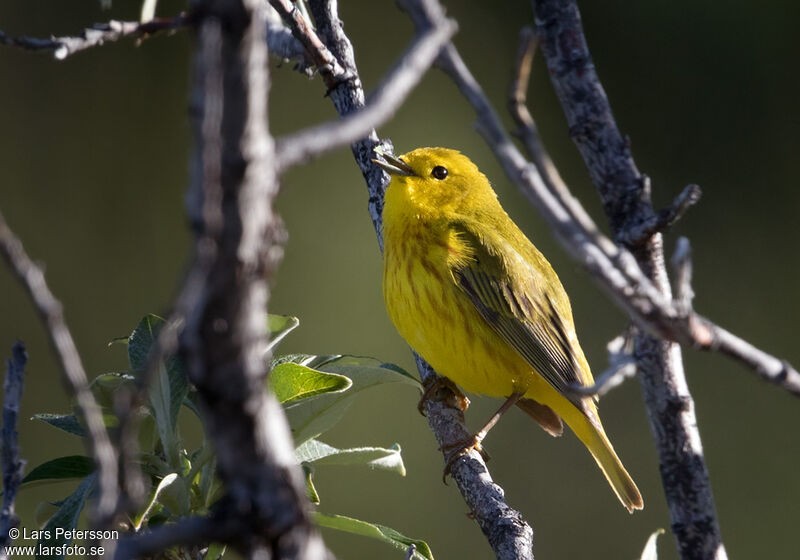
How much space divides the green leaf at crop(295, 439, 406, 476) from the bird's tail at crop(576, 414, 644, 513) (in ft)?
4.66

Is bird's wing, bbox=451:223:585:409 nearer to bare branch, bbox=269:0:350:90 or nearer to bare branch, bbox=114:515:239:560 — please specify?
bare branch, bbox=269:0:350:90

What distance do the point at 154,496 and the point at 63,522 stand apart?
0.29 metres

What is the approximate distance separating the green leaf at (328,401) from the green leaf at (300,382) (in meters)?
0.13

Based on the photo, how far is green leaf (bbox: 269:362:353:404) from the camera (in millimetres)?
1969

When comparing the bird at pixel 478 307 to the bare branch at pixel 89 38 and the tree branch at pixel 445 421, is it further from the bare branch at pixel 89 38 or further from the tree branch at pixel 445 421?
the bare branch at pixel 89 38

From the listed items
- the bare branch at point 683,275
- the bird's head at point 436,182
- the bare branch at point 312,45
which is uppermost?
the bird's head at point 436,182

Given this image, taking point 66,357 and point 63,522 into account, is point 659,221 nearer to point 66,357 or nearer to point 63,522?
point 66,357

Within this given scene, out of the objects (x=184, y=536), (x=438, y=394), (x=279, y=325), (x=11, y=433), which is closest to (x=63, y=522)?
(x=279, y=325)

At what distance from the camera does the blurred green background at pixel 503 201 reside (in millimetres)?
5832

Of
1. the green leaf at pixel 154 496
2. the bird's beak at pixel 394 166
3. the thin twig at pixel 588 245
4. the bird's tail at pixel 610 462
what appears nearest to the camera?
the thin twig at pixel 588 245

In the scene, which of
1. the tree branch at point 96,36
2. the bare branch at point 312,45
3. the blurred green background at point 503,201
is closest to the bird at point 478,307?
the bare branch at point 312,45

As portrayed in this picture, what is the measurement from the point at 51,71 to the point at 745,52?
487 cm

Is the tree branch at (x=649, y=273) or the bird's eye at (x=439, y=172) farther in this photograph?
the bird's eye at (x=439, y=172)

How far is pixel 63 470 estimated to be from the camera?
2.00 meters
